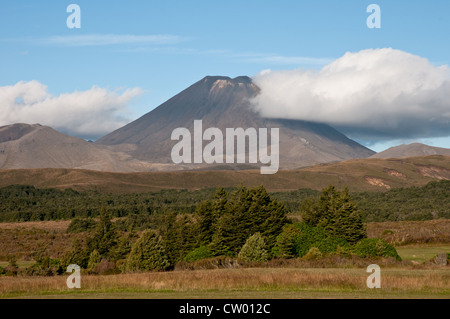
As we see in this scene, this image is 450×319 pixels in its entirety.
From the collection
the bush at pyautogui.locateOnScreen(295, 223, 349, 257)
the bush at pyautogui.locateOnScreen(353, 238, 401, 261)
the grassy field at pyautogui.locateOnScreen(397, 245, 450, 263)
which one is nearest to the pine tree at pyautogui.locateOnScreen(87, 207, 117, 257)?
the bush at pyautogui.locateOnScreen(295, 223, 349, 257)

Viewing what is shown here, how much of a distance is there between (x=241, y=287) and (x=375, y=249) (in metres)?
20.1

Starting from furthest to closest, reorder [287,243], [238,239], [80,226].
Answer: [80,226]
[238,239]
[287,243]

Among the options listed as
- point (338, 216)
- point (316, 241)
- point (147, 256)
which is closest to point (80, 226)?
point (338, 216)

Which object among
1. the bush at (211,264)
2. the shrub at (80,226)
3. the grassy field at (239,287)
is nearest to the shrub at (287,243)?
the bush at (211,264)

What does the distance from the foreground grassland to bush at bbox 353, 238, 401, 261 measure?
14.5 meters

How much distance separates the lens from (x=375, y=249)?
39.9m

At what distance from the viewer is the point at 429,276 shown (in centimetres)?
2364

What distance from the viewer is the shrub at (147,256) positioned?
37.3 m

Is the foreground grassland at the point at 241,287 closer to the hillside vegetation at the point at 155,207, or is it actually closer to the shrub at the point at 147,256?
the shrub at the point at 147,256

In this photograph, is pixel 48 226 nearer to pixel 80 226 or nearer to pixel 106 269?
pixel 80 226

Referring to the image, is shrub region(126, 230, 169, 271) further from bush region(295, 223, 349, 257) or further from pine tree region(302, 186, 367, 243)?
pine tree region(302, 186, 367, 243)

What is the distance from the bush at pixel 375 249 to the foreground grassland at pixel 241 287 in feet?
47.5
